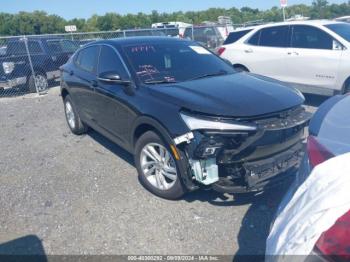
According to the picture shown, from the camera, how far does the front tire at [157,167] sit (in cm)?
353

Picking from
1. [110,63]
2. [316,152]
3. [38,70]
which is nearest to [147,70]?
[110,63]

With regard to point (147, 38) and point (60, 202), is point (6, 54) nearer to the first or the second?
point (147, 38)

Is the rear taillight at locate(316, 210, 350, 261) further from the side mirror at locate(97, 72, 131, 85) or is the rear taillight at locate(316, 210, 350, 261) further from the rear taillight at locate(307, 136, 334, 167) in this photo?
the side mirror at locate(97, 72, 131, 85)

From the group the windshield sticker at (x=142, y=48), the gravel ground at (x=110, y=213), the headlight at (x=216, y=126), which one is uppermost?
the windshield sticker at (x=142, y=48)

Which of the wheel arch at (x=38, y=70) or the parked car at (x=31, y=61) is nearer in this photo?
the parked car at (x=31, y=61)

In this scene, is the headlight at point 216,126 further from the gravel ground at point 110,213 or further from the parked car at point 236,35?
the parked car at point 236,35

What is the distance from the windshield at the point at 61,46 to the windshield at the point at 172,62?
820cm

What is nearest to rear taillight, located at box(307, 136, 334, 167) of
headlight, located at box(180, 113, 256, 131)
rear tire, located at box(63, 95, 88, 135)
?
headlight, located at box(180, 113, 256, 131)

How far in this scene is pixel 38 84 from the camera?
11.2m

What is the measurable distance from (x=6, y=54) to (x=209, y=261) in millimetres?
10327

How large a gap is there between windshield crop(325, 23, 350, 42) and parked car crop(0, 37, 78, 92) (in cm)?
859

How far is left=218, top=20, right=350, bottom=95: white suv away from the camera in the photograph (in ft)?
22.0

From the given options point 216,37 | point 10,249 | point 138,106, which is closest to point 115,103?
point 138,106

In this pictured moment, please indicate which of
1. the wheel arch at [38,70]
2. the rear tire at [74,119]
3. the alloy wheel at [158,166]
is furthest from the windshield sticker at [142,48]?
the wheel arch at [38,70]
